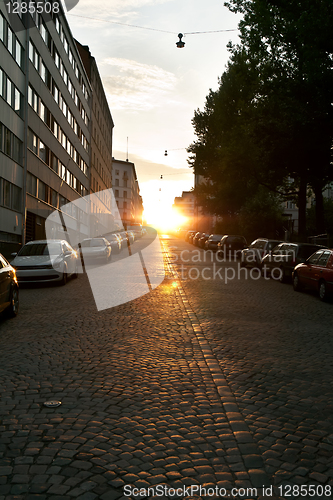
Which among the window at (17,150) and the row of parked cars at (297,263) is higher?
the window at (17,150)

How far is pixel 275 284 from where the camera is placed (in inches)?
679

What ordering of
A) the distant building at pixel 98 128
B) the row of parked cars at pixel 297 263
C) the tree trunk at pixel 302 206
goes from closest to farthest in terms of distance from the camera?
the row of parked cars at pixel 297 263 → the tree trunk at pixel 302 206 → the distant building at pixel 98 128

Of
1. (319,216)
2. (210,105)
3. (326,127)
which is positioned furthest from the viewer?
(210,105)

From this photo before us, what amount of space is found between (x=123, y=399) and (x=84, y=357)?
1729 millimetres

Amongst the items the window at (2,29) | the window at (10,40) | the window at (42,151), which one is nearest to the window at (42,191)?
the window at (42,151)

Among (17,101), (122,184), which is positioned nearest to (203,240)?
(17,101)

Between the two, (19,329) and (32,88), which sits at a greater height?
(32,88)

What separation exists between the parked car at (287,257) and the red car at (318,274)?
1.94m

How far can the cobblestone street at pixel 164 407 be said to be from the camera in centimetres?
305

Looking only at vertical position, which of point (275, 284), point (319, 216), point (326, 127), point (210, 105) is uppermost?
point (210, 105)

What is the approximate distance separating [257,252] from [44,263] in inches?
446

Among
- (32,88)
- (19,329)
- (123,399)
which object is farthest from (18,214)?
(123,399)

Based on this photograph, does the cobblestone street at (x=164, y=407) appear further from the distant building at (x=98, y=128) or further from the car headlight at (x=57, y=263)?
the distant building at (x=98, y=128)

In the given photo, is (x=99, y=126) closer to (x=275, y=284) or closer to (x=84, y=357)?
(x=275, y=284)
